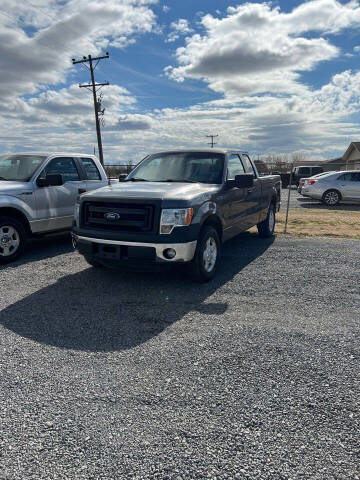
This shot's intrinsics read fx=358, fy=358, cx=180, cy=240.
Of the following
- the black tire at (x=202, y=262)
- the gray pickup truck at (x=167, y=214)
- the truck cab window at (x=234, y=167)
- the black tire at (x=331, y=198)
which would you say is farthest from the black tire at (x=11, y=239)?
the black tire at (x=331, y=198)

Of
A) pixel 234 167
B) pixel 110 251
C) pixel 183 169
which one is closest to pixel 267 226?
pixel 234 167

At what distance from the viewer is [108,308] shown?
435 cm

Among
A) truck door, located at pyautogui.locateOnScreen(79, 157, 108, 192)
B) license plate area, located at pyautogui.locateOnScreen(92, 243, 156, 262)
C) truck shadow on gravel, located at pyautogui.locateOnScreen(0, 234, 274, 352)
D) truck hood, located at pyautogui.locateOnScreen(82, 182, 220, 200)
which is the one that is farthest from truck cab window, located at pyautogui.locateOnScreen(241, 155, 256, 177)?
license plate area, located at pyautogui.locateOnScreen(92, 243, 156, 262)

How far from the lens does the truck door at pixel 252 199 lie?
682cm

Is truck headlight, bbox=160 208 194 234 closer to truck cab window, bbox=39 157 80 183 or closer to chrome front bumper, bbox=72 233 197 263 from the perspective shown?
chrome front bumper, bbox=72 233 197 263

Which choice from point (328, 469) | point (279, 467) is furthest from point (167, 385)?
point (328, 469)

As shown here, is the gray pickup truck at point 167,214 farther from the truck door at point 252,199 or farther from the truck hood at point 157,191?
the truck door at point 252,199

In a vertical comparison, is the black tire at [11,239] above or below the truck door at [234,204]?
below

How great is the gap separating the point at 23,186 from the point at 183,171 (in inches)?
120

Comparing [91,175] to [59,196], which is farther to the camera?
[91,175]

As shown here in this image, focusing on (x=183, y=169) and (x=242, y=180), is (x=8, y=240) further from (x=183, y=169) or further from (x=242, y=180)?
(x=242, y=180)

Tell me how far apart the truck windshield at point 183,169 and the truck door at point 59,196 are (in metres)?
1.84

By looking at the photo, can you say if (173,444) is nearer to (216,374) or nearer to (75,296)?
(216,374)

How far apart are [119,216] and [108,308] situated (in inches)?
48.5
